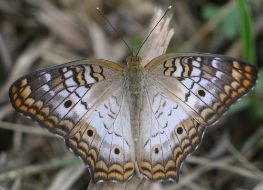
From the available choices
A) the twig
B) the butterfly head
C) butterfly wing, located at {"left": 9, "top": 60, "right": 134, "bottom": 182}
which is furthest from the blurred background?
butterfly wing, located at {"left": 9, "top": 60, "right": 134, "bottom": 182}

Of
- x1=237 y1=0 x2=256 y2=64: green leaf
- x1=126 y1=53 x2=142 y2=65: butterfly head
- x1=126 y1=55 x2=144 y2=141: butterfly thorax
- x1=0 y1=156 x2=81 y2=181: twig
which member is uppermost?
x1=237 y1=0 x2=256 y2=64: green leaf

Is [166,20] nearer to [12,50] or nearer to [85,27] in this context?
[85,27]

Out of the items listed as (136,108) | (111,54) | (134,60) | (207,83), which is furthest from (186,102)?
(111,54)

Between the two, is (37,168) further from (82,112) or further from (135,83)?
(135,83)

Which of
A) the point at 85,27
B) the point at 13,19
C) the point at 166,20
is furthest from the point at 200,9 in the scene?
the point at 13,19

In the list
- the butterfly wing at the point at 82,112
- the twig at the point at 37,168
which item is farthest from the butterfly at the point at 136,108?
the twig at the point at 37,168

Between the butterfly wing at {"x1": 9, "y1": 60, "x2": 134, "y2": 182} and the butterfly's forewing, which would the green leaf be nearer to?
the butterfly's forewing

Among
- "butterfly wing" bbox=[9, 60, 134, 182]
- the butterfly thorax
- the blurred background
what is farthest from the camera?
the blurred background

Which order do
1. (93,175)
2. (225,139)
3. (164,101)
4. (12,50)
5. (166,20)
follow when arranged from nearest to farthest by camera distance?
A: (93,175) < (164,101) < (166,20) < (225,139) < (12,50)

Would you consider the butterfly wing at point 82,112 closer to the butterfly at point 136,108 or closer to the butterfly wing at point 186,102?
the butterfly at point 136,108
